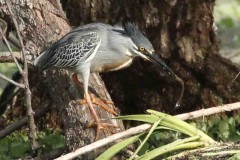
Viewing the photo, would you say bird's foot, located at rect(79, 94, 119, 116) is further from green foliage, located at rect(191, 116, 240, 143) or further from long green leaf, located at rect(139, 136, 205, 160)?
green foliage, located at rect(191, 116, 240, 143)

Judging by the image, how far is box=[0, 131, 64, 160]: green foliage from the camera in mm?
6894

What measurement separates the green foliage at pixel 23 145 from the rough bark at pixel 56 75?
853 millimetres

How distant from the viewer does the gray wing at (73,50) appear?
19.1 feet

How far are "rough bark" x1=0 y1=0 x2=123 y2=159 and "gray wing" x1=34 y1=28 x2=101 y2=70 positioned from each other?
17cm

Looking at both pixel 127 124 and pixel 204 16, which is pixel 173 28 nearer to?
pixel 204 16

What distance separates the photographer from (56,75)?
6.09 m

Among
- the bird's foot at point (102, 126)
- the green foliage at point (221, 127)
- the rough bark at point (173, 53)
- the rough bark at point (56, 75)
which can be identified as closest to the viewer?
the bird's foot at point (102, 126)

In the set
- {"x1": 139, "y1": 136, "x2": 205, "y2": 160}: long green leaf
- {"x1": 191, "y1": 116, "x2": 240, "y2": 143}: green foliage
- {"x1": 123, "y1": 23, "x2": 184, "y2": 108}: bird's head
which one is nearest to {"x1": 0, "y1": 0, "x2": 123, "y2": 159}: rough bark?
{"x1": 123, "y1": 23, "x2": 184, "y2": 108}: bird's head

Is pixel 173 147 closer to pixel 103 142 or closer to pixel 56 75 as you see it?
pixel 103 142

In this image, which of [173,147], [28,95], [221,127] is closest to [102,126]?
[28,95]

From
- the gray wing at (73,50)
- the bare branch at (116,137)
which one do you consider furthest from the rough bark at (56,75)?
the bare branch at (116,137)

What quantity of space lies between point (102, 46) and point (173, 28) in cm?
164

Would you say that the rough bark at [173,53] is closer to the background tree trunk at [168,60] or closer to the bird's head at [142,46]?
the background tree trunk at [168,60]

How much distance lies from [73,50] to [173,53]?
1.82m
